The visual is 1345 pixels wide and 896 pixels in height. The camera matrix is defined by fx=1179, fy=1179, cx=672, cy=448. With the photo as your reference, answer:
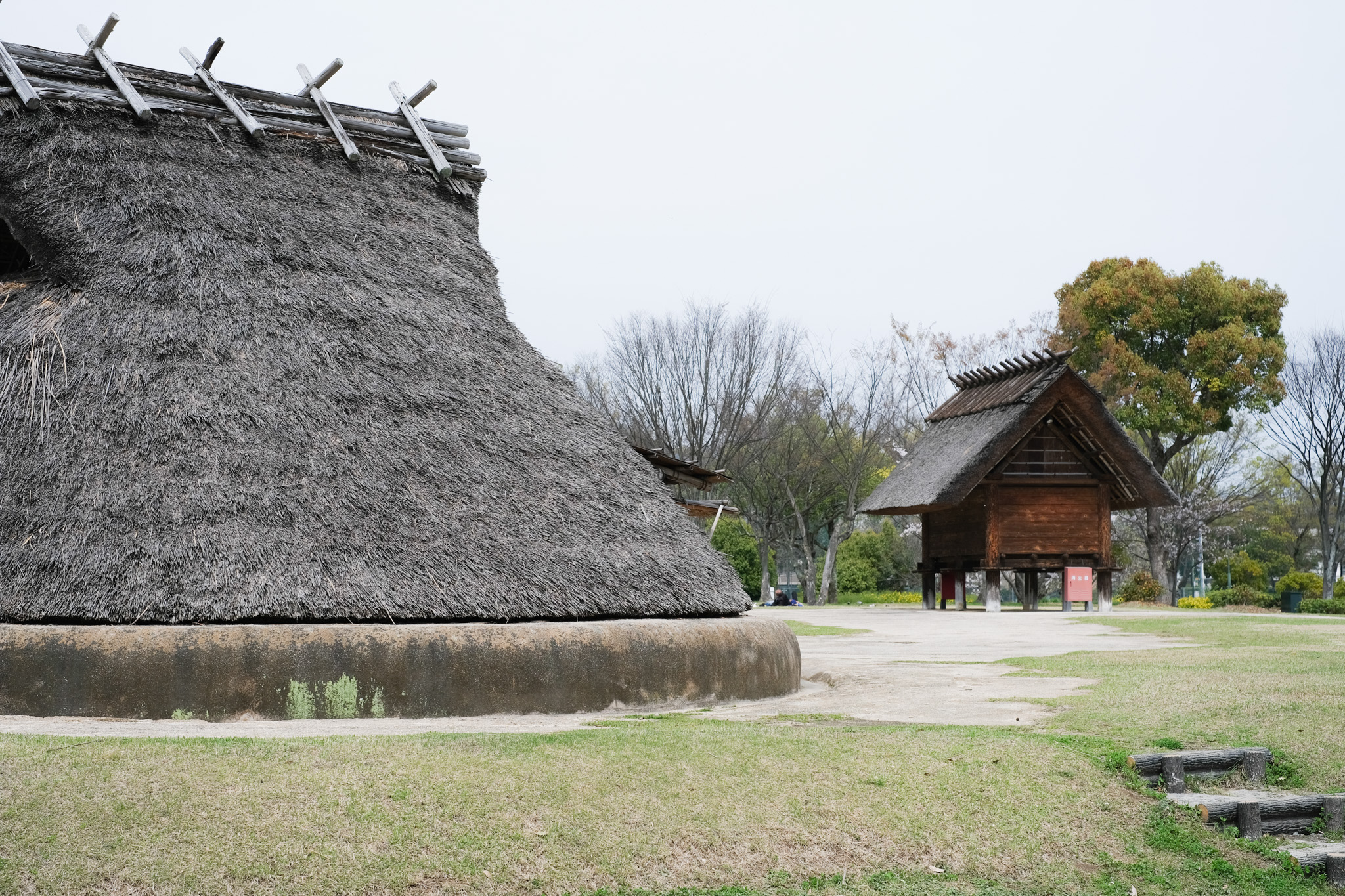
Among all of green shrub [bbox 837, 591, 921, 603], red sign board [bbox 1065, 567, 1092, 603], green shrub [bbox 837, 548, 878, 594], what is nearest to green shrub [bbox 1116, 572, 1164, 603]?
green shrub [bbox 837, 591, 921, 603]

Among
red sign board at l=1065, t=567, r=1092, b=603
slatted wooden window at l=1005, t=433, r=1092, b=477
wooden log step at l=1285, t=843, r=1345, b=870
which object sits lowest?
wooden log step at l=1285, t=843, r=1345, b=870

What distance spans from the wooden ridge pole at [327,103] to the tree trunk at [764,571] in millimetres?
30816

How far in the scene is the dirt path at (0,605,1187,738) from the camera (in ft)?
25.7

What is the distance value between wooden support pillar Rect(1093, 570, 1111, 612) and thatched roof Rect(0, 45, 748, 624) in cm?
1726

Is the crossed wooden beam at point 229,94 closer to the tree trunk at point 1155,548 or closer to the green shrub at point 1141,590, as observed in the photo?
the green shrub at point 1141,590

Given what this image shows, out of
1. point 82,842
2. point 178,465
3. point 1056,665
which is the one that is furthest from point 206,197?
point 1056,665

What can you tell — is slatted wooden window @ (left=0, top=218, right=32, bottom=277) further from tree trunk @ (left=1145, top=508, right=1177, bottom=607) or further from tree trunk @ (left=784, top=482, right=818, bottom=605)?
tree trunk @ (left=1145, top=508, right=1177, bottom=607)

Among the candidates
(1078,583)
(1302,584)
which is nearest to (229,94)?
(1078,583)

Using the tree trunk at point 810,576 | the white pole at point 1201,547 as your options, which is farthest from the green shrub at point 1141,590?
Answer: the tree trunk at point 810,576

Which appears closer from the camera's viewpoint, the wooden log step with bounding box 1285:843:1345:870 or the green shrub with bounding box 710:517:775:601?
the wooden log step with bounding box 1285:843:1345:870

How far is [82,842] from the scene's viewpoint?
5250 mm

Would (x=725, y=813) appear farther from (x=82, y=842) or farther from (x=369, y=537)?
(x=369, y=537)

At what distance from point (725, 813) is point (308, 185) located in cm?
971

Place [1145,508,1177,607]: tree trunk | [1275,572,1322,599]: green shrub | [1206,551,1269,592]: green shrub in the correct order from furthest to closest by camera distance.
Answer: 1. [1206,551,1269,592]: green shrub
2. [1145,508,1177,607]: tree trunk
3. [1275,572,1322,599]: green shrub
